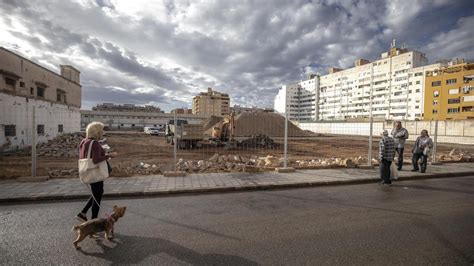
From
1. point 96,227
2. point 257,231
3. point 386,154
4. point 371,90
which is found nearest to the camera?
point 96,227

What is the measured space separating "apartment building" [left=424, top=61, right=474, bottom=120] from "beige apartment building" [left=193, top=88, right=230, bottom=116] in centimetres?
7949

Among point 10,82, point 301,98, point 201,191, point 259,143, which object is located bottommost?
point 201,191

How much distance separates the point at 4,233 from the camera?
136 inches

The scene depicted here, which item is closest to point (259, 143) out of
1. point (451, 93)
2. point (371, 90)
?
point (371, 90)

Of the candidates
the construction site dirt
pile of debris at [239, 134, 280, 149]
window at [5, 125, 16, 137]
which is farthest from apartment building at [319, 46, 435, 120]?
window at [5, 125, 16, 137]

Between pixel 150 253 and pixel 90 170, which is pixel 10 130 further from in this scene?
pixel 150 253

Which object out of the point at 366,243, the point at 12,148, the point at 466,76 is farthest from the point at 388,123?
the point at 12,148

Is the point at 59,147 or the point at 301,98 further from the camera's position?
the point at 301,98

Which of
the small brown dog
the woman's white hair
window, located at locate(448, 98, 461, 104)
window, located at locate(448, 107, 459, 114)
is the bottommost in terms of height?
the small brown dog

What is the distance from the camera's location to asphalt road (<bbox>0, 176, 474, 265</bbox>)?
284cm

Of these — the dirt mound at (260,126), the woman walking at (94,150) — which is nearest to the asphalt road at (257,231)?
the woman walking at (94,150)

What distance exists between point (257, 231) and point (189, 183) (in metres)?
3.29

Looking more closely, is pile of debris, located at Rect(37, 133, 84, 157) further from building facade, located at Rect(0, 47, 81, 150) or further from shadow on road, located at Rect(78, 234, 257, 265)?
shadow on road, located at Rect(78, 234, 257, 265)

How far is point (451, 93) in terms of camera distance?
1972 inches
